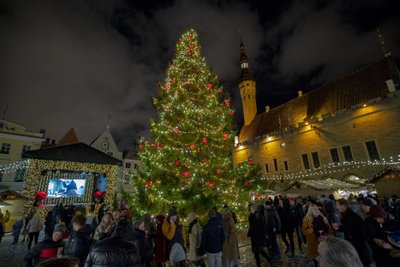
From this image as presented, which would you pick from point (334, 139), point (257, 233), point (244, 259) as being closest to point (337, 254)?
point (257, 233)

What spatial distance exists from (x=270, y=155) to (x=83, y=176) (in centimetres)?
2324

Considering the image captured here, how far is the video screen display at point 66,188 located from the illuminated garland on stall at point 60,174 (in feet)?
1.05

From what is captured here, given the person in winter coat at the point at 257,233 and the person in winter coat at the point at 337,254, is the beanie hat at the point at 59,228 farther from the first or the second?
the person in winter coat at the point at 257,233

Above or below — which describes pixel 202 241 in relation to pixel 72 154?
below

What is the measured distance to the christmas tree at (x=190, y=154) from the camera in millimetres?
9367

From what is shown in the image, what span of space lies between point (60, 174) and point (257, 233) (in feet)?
55.5

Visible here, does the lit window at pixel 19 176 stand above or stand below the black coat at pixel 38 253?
above

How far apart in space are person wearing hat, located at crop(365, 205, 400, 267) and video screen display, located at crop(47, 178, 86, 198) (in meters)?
19.1

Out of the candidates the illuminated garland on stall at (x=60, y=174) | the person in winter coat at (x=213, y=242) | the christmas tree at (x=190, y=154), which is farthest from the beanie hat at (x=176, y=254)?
the illuminated garland on stall at (x=60, y=174)

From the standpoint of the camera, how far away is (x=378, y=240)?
398 centimetres

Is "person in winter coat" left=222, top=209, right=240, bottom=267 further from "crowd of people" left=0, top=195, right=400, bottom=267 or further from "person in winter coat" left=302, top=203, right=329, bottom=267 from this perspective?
"person in winter coat" left=302, top=203, right=329, bottom=267

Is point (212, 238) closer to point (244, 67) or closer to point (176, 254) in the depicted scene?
point (176, 254)

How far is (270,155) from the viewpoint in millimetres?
28875

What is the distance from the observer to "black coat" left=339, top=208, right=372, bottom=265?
4043mm
